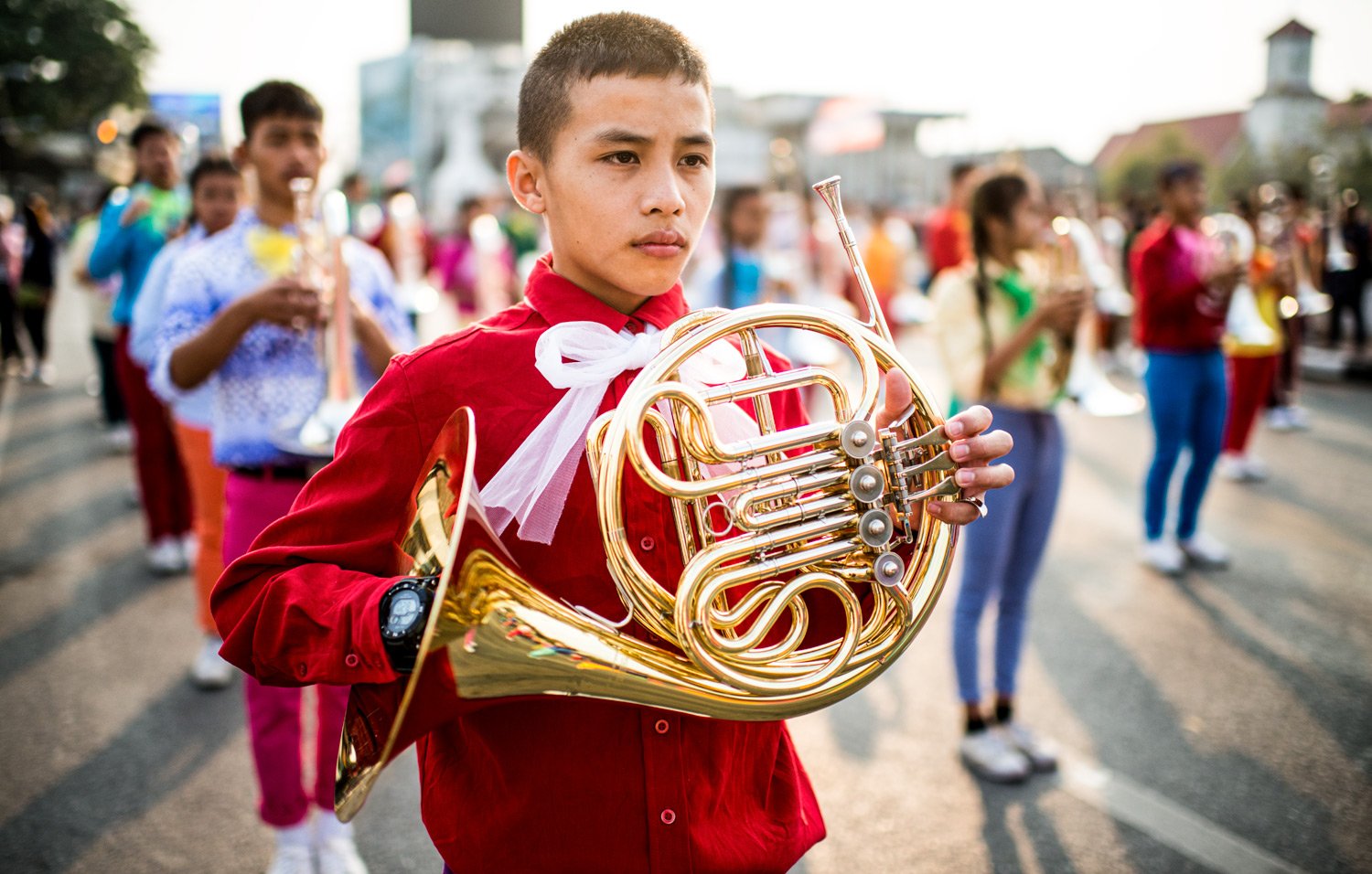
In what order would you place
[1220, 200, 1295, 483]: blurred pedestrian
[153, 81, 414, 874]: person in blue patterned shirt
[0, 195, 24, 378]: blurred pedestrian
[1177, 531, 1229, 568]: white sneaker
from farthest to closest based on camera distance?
[0, 195, 24, 378]: blurred pedestrian
[1220, 200, 1295, 483]: blurred pedestrian
[1177, 531, 1229, 568]: white sneaker
[153, 81, 414, 874]: person in blue patterned shirt

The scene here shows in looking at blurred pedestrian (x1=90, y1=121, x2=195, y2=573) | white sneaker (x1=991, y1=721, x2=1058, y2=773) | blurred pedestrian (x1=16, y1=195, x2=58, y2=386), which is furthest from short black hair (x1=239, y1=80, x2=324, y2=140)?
blurred pedestrian (x1=16, y1=195, x2=58, y2=386)

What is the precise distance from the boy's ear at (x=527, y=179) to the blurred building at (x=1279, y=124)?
1086 inches

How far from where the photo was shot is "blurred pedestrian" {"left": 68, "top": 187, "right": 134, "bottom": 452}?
723 cm

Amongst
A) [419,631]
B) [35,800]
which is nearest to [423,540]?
[419,631]

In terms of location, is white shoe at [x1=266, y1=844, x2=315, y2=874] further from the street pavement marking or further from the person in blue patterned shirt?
the street pavement marking

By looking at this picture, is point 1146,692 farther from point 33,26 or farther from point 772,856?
point 33,26

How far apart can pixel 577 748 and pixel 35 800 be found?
271 cm

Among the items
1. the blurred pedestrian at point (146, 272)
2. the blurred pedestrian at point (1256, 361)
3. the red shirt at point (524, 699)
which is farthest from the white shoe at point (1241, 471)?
the blurred pedestrian at point (146, 272)

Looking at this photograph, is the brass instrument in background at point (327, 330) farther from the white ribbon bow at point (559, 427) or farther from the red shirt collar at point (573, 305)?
the white ribbon bow at point (559, 427)

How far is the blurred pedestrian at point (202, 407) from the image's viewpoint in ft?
11.3

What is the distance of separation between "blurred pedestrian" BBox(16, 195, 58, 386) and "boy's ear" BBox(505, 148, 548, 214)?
1144cm

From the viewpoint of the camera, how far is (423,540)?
4.10ft

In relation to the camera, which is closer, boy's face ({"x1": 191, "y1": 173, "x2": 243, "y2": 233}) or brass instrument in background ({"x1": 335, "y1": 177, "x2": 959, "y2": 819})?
brass instrument in background ({"x1": 335, "y1": 177, "x2": 959, "y2": 819})

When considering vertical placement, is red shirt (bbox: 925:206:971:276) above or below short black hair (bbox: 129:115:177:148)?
below
